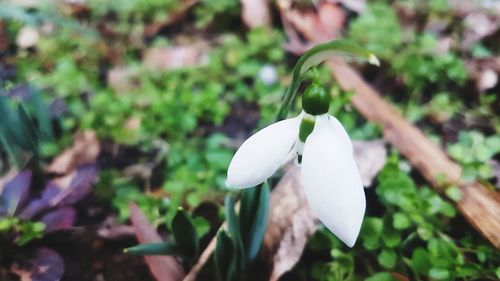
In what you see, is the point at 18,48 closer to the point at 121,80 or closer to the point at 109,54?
the point at 109,54

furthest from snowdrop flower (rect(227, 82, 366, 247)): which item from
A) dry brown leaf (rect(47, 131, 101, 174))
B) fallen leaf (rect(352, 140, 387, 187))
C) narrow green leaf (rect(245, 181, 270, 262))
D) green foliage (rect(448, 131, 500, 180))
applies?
dry brown leaf (rect(47, 131, 101, 174))

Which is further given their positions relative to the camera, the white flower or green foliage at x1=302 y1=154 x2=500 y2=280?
green foliage at x1=302 y1=154 x2=500 y2=280

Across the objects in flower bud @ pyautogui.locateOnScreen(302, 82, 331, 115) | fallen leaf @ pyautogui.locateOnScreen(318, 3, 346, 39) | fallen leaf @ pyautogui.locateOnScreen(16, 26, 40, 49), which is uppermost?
flower bud @ pyautogui.locateOnScreen(302, 82, 331, 115)

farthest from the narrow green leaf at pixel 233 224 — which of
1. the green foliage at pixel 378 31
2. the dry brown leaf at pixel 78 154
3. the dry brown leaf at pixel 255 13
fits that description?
the dry brown leaf at pixel 255 13

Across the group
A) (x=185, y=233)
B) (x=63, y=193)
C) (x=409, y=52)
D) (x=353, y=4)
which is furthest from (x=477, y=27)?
(x=63, y=193)

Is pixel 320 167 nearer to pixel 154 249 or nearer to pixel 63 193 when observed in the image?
pixel 154 249

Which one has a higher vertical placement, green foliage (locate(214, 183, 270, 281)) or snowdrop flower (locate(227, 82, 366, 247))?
snowdrop flower (locate(227, 82, 366, 247))

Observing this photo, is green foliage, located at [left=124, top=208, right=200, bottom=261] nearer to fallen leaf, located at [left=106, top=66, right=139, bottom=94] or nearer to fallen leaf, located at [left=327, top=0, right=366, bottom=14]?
fallen leaf, located at [left=106, top=66, right=139, bottom=94]
